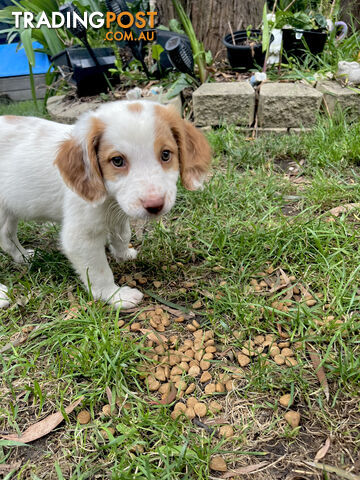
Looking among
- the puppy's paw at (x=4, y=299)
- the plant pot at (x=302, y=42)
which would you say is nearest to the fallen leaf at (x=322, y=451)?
the puppy's paw at (x=4, y=299)

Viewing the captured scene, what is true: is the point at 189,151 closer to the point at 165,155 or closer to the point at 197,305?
the point at 165,155

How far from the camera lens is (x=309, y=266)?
2412mm

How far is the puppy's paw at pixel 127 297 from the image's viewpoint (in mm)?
2359

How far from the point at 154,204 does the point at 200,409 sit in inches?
38.5

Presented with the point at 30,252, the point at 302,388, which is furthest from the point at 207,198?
the point at 302,388

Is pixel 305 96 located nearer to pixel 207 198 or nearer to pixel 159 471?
pixel 207 198

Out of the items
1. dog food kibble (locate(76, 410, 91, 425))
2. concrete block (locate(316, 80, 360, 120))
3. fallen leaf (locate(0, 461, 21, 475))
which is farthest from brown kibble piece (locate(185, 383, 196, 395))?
concrete block (locate(316, 80, 360, 120))

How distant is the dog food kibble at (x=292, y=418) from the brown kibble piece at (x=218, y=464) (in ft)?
1.14

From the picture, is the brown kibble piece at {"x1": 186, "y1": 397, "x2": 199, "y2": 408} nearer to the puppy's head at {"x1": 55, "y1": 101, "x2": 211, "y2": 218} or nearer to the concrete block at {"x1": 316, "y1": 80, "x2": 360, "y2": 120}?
the puppy's head at {"x1": 55, "y1": 101, "x2": 211, "y2": 218}

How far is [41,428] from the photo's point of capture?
170 cm

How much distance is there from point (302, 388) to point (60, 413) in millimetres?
1146

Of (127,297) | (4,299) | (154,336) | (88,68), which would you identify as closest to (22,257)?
(4,299)

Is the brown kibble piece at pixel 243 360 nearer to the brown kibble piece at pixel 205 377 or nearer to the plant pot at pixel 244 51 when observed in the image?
the brown kibble piece at pixel 205 377

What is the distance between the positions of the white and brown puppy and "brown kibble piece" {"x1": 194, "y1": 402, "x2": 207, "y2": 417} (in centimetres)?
79
